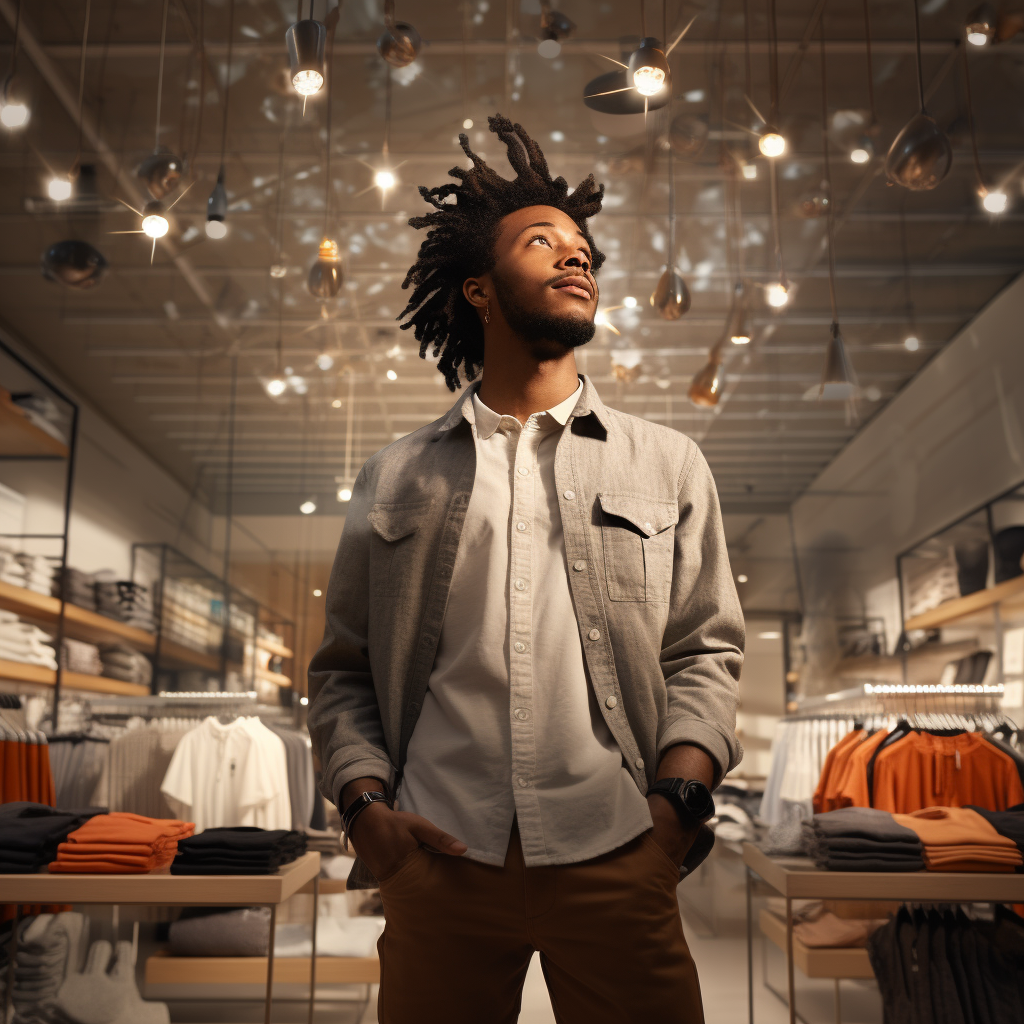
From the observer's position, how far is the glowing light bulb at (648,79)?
9.56ft

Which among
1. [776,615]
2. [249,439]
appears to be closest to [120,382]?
[249,439]

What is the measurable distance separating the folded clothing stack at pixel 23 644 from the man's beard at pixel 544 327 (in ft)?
14.9

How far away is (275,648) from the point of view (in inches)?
293

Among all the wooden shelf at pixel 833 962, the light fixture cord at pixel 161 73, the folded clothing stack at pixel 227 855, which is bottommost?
the wooden shelf at pixel 833 962

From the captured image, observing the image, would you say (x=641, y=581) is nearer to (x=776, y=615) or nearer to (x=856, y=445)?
(x=776, y=615)

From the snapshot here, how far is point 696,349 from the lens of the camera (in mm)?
7617

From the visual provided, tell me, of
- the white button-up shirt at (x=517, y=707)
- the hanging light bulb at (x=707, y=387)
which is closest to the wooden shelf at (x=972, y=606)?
the hanging light bulb at (x=707, y=387)

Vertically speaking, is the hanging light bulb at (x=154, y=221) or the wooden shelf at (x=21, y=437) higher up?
the hanging light bulb at (x=154, y=221)

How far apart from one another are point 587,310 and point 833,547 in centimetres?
686

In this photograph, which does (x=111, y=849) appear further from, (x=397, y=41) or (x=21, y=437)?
(x=21, y=437)

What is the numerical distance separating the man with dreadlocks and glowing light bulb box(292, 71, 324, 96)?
1428mm

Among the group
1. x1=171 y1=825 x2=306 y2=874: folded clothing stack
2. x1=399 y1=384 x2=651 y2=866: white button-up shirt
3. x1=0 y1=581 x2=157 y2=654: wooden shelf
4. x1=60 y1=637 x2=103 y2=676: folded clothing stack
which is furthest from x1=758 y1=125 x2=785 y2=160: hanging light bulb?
x1=60 y1=637 x2=103 y2=676: folded clothing stack

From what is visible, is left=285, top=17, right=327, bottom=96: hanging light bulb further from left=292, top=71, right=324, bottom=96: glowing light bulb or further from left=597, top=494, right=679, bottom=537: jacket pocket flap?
left=597, top=494, right=679, bottom=537: jacket pocket flap

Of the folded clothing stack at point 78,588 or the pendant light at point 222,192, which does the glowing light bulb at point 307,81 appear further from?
the folded clothing stack at point 78,588
